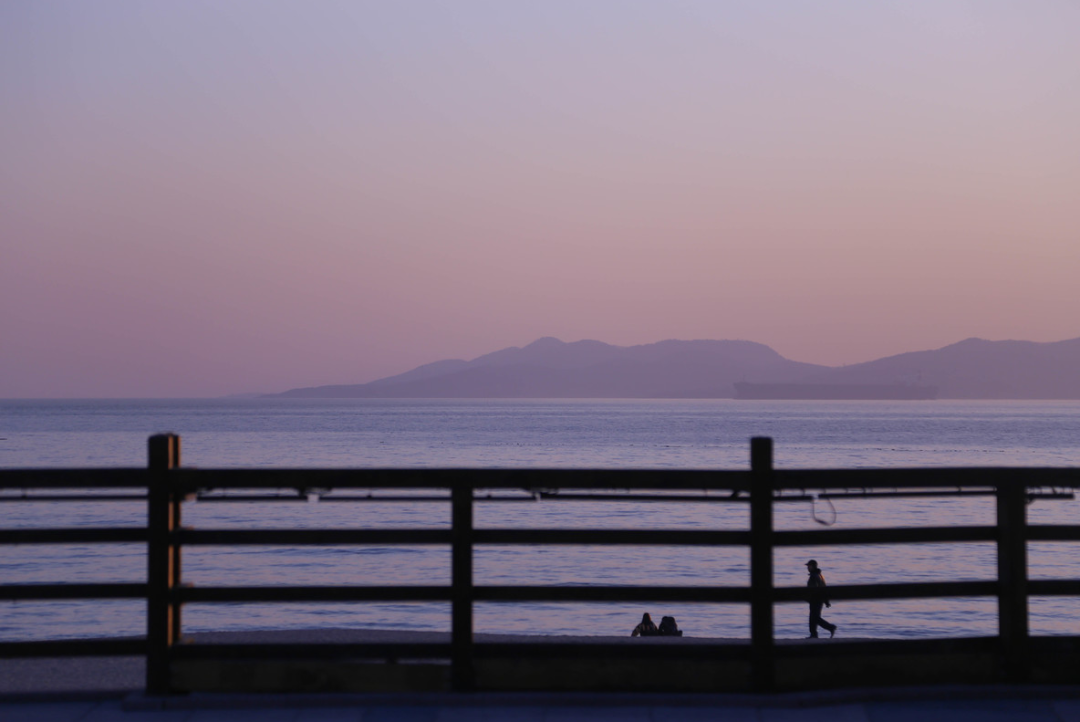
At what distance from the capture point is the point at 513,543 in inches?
236

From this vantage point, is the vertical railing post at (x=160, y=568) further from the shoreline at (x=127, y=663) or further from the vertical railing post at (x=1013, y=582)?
the vertical railing post at (x=1013, y=582)

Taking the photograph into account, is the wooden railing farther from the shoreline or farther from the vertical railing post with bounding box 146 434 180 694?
the shoreline

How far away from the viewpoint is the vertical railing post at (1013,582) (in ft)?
19.7

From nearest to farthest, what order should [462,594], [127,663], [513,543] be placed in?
[462,594] → [513,543] → [127,663]

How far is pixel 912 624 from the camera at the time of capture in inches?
1051

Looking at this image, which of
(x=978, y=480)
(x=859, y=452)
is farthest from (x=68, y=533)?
(x=859, y=452)

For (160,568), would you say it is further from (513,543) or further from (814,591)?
(814,591)

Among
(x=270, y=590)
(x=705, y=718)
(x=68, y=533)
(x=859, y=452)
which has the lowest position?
(x=859, y=452)

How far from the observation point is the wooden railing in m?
5.84

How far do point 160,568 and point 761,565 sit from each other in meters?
3.48

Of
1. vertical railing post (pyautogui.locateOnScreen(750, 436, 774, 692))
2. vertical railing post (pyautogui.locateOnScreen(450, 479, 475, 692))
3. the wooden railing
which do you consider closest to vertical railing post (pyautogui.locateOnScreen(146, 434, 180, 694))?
the wooden railing

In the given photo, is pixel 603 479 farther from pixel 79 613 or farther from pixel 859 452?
pixel 859 452

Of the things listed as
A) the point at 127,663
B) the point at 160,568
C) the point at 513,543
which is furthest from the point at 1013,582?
the point at 127,663

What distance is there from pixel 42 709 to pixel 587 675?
10.0 ft
